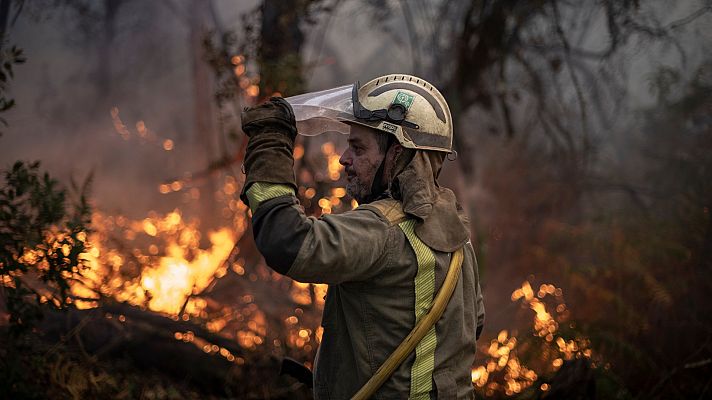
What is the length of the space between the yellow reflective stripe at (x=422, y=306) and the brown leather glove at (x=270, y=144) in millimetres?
524

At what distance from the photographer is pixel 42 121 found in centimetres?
640

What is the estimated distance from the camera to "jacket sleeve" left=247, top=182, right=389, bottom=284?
2.20m

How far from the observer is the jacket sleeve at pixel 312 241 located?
2203 mm

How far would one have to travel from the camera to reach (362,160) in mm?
2836

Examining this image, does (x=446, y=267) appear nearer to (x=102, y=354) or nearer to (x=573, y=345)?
(x=102, y=354)

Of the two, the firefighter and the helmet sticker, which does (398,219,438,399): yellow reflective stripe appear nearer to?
the firefighter

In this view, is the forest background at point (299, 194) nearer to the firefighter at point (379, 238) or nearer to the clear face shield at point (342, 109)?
the clear face shield at point (342, 109)

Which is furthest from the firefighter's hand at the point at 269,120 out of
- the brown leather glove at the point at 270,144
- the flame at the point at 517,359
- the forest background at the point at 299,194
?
the flame at the point at 517,359

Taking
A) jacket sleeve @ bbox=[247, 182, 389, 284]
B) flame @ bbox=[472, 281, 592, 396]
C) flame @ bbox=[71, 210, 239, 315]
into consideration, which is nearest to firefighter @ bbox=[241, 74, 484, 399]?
jacket sleeve @ bbox=[247, 182, 389, 284]

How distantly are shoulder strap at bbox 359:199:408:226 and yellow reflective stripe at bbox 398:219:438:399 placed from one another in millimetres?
29

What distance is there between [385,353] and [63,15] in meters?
5.14

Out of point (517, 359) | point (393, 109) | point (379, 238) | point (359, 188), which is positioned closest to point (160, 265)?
point (517, 359)

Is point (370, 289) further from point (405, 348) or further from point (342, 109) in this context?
point (342, 109)

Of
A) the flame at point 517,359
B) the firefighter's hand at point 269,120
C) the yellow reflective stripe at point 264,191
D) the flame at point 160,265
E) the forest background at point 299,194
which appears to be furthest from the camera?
the flame at point 517,359
